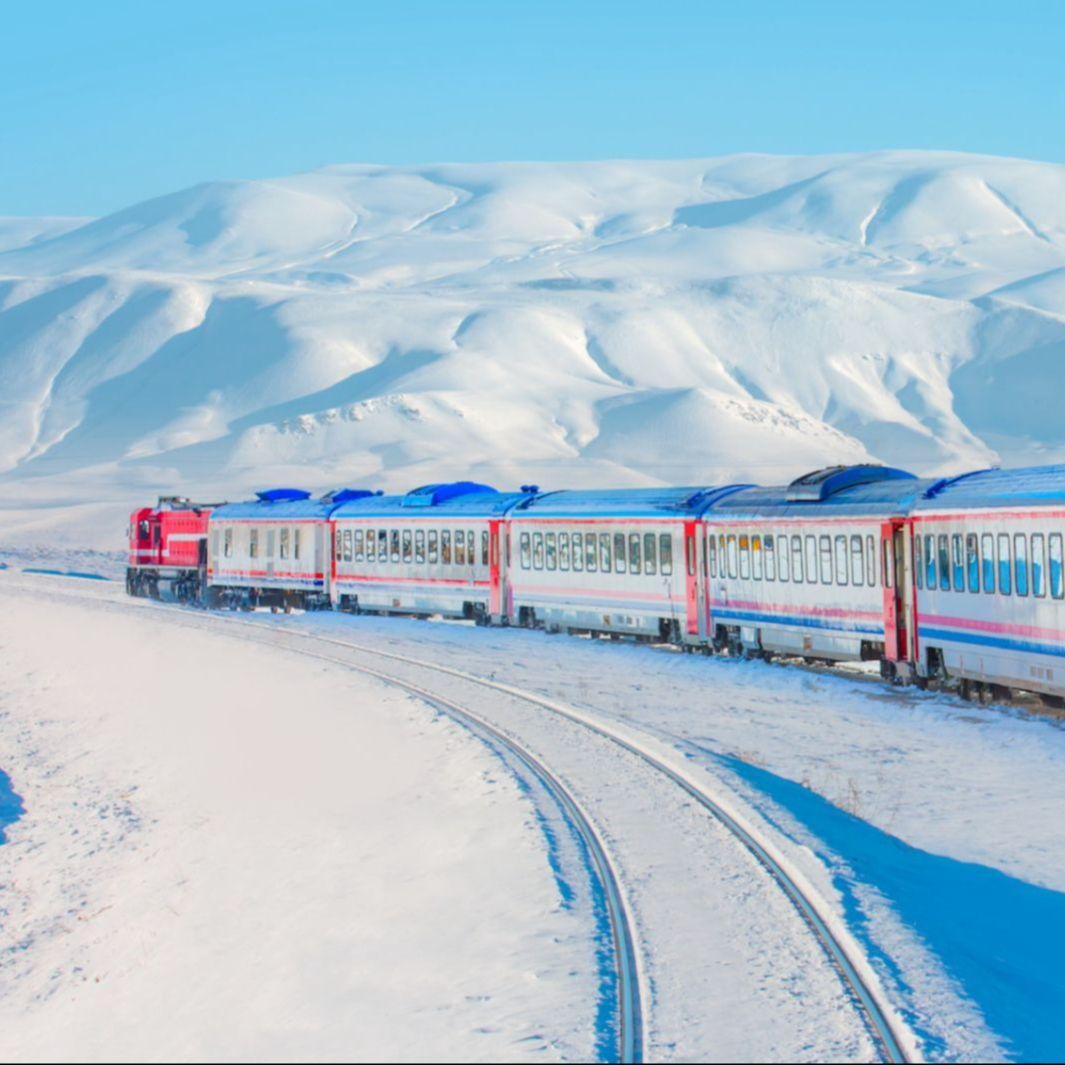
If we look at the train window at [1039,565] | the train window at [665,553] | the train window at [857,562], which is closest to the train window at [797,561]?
the train window at [857,562]

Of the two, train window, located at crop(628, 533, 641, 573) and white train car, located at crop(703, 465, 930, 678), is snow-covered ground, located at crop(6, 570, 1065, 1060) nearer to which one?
white train car, located at crop(703, 465, 930, 678)

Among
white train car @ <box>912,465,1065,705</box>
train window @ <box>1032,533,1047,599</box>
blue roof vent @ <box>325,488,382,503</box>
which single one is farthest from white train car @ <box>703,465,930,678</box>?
blue roof vent @ <box>325,488,382,503</box>

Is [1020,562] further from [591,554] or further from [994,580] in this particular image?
[591,554]

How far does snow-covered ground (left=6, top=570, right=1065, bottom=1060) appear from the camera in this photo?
39.8ft

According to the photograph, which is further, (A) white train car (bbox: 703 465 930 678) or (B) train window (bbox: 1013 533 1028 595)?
(A) white train car (bbox: 703 465 930 678)

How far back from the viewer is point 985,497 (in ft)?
84.4

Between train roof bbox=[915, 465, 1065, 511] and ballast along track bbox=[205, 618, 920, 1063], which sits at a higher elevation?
train roof bbox=[915, 465, 1065, 511]

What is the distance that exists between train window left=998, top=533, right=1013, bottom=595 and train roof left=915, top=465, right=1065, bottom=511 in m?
0.50

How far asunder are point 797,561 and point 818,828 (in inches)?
571

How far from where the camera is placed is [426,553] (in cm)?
4681

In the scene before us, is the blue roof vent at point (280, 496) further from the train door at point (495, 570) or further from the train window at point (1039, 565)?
the train window at point (1039, 565)

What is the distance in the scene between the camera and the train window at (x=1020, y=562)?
24.5 metres

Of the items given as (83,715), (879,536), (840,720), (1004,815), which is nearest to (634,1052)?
(1004,815)

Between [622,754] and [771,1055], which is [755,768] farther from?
[771,1055]
